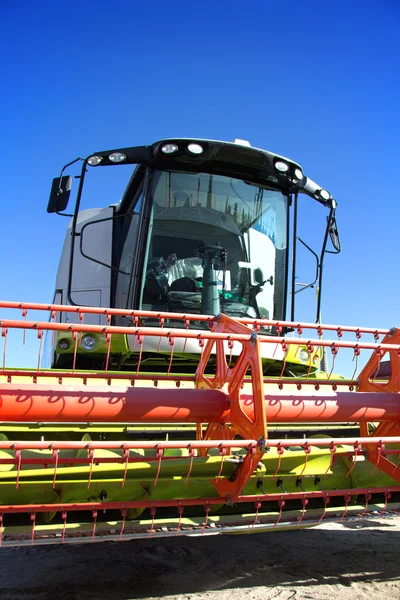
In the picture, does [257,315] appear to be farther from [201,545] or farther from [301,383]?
[201,545]

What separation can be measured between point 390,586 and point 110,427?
215 centimetres

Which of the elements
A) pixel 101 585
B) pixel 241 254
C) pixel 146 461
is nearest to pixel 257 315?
pixel 241 254

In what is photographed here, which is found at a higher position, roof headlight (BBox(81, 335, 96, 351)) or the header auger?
roof headlight (BBox(81, 335, 96, 351))

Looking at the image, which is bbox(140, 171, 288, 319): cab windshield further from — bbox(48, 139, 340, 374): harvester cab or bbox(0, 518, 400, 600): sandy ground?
bbox(0, 518, 400, 600): sandy ground

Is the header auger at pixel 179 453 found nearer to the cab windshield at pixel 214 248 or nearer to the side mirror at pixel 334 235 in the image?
the cab windshield at pixel 214 248

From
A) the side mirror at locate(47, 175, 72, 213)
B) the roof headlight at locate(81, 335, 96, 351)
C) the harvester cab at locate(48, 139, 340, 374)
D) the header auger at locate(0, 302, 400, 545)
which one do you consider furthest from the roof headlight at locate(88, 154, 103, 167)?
the header auger at locate(0, 302, 400, 545)

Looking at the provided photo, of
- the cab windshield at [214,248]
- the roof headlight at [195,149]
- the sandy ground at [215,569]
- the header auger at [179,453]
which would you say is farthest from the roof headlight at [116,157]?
the sandy ground at [215,569]

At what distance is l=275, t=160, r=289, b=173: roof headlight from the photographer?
5043 millimetres

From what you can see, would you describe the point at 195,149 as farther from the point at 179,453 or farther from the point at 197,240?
the point at 179,453

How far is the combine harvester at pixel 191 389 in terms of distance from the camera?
2.84 meters

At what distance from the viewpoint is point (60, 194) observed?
15.6ft

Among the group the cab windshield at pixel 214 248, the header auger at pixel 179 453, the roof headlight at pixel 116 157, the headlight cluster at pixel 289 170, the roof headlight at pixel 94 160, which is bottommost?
the header auger at pixel 179 453

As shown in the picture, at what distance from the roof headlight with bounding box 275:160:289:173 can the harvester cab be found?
0.01m

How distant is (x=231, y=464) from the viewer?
3244mm
